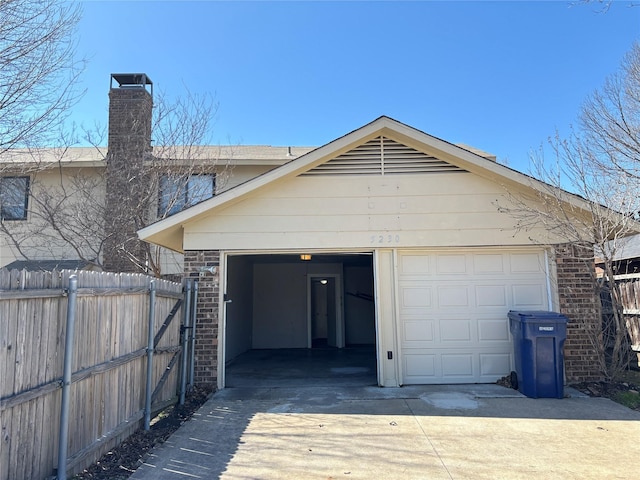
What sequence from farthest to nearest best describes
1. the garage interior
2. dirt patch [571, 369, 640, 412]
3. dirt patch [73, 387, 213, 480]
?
the garage interior < dirt patch [571, 369, 640, 412] < dirt patch [73, 387, 213, 480]

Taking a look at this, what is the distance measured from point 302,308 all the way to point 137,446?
1008 centimetres

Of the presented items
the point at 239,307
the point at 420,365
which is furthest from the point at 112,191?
the point at 420,365

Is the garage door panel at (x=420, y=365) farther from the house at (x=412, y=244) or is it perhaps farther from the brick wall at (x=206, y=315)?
the brick wall at (x=206, y=315)

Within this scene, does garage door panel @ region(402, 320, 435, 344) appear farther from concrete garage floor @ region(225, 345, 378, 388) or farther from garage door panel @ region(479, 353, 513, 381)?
concrete garage floor @ region(225, 345, 378, 388)

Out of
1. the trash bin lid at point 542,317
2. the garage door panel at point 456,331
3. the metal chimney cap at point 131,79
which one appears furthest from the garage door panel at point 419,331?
the metal chimney cap at point 131,79

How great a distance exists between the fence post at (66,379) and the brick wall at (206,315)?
3822 mm

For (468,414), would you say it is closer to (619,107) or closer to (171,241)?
(171,241)

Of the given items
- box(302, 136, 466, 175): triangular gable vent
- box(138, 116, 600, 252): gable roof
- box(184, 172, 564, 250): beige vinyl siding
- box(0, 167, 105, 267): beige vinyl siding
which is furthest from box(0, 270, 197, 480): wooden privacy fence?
box(0, 167, 105, 267): beige vinyl siding

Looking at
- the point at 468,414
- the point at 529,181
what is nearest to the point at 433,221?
the point at 529,181

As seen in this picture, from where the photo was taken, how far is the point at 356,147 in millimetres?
8008

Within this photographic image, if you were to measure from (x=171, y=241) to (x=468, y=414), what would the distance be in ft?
19.8

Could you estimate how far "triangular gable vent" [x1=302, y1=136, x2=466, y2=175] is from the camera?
796 cm

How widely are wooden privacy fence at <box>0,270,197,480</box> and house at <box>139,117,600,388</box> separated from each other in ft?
7.42

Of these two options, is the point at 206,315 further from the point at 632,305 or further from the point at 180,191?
the point at 632,305
